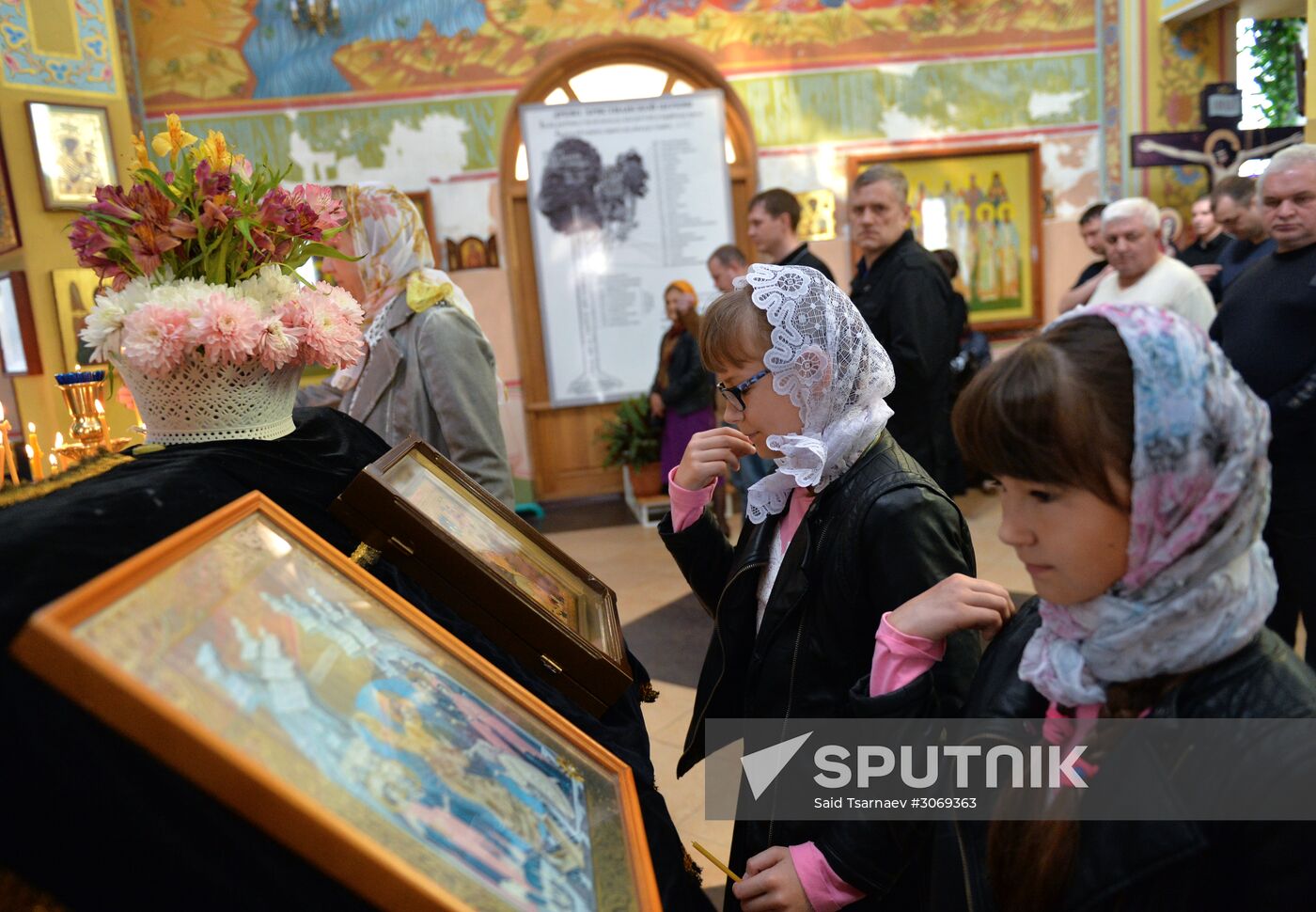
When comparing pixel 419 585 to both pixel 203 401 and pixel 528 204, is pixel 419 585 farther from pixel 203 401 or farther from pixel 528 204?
pixel 528 204

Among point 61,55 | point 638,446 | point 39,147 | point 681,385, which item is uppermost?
point 61,55

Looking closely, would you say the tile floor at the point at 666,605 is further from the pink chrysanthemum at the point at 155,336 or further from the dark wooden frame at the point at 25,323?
the dark wooden frame at the point at 25,323

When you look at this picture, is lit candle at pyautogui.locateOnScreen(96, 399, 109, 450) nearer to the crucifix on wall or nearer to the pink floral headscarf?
the pink floral headscarf

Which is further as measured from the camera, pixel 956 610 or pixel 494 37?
pixel 494 37

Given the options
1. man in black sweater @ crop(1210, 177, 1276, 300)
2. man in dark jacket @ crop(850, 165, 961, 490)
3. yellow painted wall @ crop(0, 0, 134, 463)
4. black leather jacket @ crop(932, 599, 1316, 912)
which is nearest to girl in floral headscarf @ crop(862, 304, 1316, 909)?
black leather jacket @ crop(932, 599, 1316, 912)

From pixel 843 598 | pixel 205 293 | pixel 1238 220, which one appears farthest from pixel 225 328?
pixel 1238 220

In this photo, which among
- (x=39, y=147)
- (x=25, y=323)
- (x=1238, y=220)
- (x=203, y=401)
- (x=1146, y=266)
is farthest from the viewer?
(x=25, y=323)

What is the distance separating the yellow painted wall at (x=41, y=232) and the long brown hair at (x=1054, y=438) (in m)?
6.21

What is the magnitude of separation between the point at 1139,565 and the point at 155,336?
50.6 inches

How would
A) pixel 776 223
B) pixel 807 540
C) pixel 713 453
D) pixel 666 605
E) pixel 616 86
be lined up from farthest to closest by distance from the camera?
1. pixel 616 86
2. pixel 666 605
3. pixel 776 223
4. pixel 713 453
5. pixel 807 540

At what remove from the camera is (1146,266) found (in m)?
4.24

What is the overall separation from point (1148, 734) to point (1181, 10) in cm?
829

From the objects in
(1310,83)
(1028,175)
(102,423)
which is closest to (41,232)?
(102,423)

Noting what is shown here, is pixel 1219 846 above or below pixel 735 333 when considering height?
below
